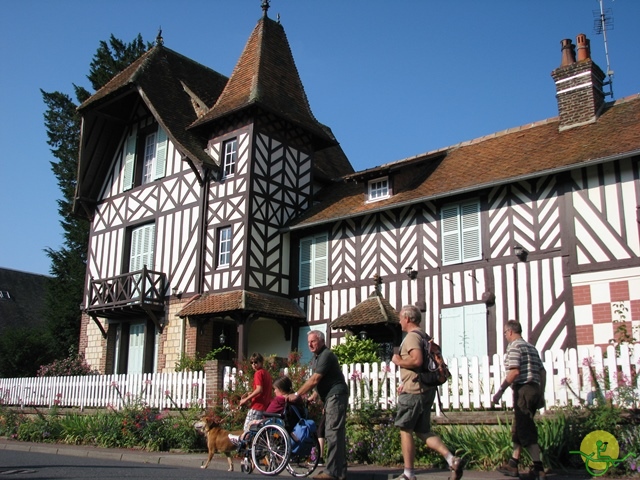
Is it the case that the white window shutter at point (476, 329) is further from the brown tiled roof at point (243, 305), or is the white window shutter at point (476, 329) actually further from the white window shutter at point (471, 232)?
the brown tiled roof at point (243, 305)

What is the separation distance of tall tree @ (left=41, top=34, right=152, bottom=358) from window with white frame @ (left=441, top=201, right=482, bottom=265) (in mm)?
14248

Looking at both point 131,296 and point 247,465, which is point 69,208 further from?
point 247,465

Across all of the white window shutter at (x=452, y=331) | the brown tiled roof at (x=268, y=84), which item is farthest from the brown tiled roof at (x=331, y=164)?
the white window shutter at (x=452, y=331)

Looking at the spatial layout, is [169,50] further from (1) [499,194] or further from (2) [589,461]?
(2) [589,461]

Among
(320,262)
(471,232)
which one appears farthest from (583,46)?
(320,262)

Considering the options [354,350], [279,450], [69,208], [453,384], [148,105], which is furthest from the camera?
[69,208]

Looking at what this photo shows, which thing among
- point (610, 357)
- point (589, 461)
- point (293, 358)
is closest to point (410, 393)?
point (589, 461)

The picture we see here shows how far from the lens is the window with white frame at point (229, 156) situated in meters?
18.9

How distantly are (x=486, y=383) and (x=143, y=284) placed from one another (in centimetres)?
1202

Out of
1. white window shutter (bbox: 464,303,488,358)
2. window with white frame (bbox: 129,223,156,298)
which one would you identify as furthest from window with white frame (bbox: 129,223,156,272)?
white window shutter (bbox: 464,303,488,358)

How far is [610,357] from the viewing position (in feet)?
27.2

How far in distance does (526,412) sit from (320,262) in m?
11.5

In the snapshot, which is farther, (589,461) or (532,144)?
(532,144)

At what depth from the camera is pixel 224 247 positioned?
1844cm
